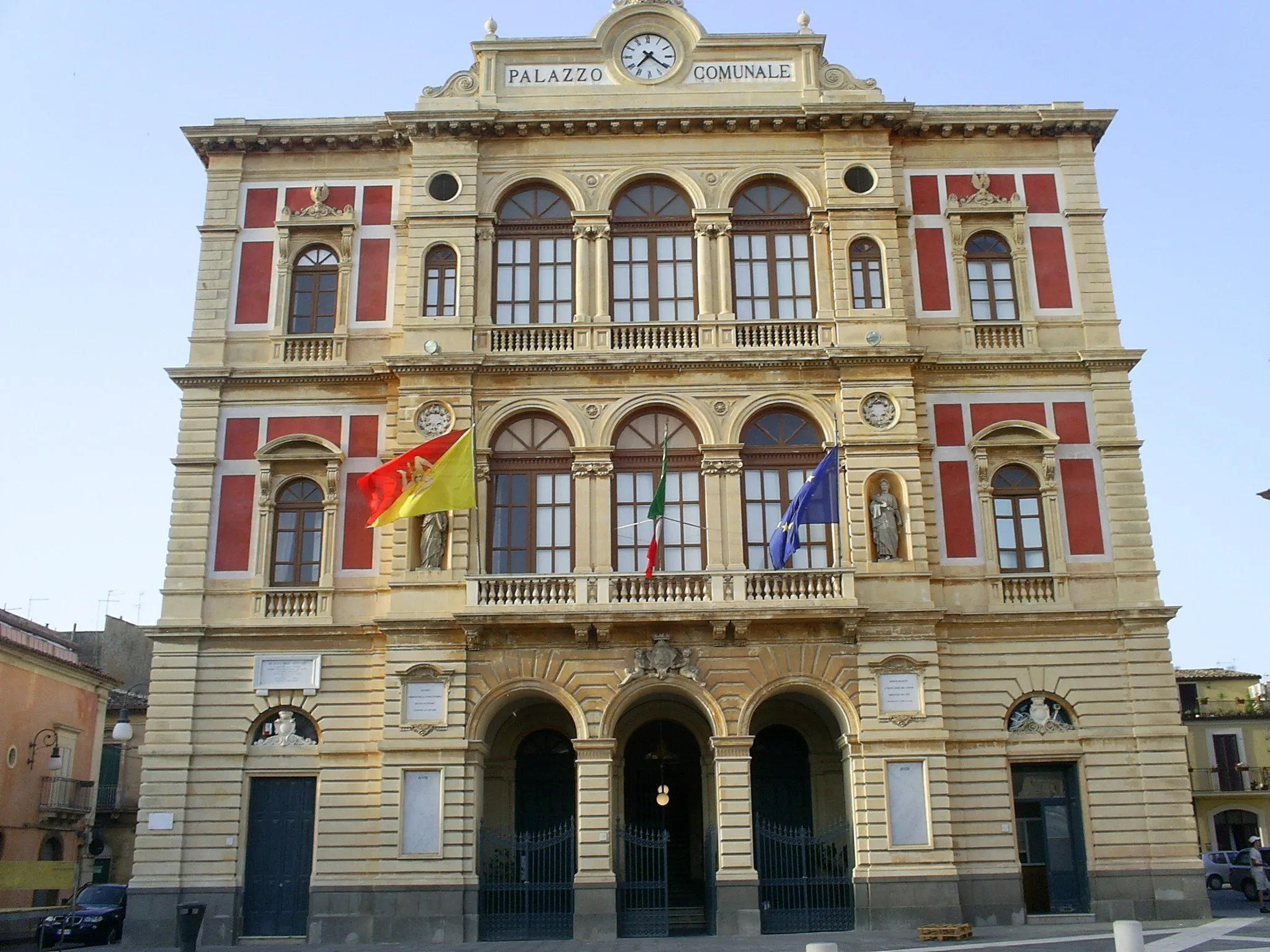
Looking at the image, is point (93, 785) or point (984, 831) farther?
point (93, 785)

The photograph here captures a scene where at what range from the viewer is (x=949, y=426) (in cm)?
2867

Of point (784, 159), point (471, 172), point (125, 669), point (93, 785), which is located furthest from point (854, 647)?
point (125, 669)

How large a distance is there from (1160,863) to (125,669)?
41.2 metres

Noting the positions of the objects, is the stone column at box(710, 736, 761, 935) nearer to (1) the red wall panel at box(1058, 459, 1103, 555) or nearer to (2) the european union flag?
(2) the european union flag

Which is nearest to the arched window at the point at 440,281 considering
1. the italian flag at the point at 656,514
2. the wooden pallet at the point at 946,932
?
the italian flag at the point at 656,514

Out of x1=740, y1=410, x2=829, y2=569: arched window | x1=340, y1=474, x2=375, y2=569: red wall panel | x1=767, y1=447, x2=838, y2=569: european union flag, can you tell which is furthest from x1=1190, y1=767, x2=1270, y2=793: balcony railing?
x1=340, y1=474, x2=375, y2=569: red wall panel

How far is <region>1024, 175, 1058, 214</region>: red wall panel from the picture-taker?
30.3 m

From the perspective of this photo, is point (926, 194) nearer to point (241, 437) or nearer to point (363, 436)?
point (363, 436)

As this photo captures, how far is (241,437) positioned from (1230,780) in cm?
4327

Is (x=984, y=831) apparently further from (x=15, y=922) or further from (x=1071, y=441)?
(x=15, y=922)

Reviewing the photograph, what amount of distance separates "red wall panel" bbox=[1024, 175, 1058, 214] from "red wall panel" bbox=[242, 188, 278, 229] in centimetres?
1805

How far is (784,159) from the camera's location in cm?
3006

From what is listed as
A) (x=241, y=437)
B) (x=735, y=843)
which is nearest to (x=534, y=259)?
(x=241, y=437)

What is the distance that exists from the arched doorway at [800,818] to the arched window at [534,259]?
409 inches
